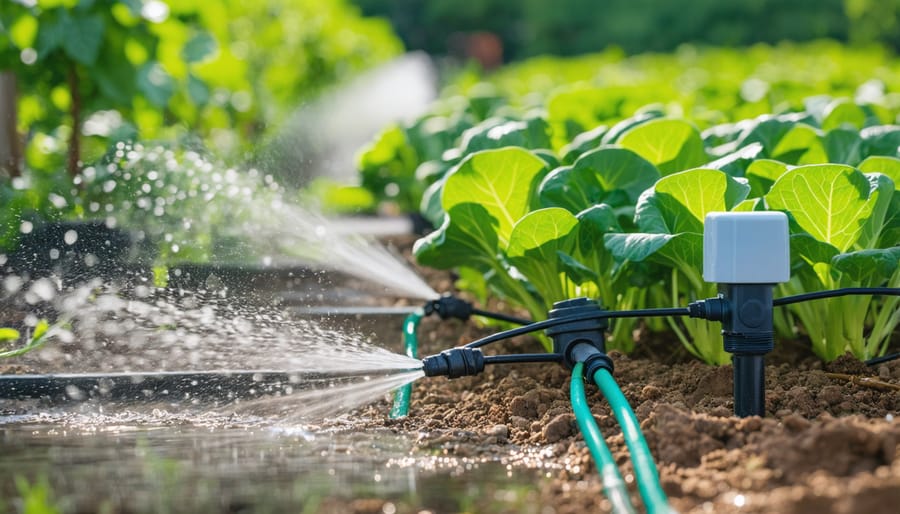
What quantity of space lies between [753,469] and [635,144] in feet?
3.97

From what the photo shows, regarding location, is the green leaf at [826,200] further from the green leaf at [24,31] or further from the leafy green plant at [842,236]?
the green leaf at [24,31]

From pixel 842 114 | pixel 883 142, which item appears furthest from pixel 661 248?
pixel 842 114

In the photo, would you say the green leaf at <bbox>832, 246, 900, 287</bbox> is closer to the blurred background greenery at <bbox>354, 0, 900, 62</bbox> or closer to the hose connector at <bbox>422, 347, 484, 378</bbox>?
the hose connector at <bbox>422, 347, 484, 378</bbox>

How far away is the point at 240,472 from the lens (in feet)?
5.62

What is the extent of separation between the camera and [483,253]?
8.27 feet

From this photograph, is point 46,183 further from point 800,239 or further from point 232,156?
point 800,239

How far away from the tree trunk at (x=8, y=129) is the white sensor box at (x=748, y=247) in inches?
106

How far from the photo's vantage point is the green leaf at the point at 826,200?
201cm

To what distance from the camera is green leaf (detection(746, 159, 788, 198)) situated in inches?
90.8

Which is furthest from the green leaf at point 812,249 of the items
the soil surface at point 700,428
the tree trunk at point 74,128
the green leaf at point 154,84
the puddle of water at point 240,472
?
the green leaf at point 154,84

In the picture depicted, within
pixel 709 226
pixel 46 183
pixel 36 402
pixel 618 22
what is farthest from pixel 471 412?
pixel 618 22

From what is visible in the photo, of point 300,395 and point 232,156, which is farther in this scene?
point 232,156

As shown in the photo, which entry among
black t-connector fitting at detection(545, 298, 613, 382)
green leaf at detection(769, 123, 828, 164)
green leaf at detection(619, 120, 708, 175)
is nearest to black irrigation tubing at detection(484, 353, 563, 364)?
black t-connector fitting at detection(545, 298, 613, 382)

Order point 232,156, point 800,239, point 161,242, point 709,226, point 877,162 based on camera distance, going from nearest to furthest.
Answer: point 709,226 < point 800,239 < point 877,162 < point 161,242 < point 232,156
